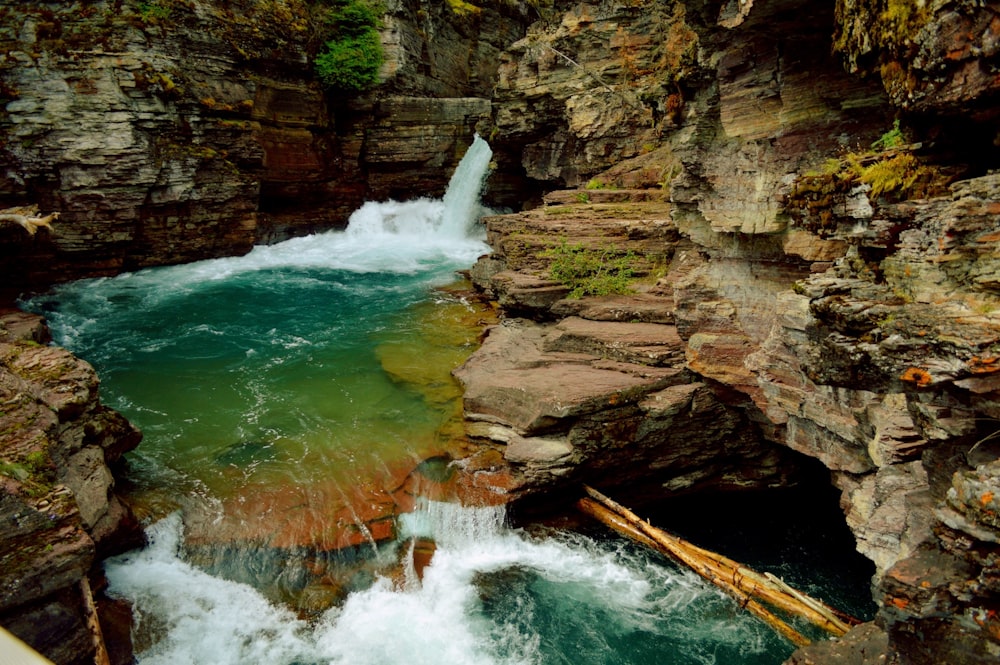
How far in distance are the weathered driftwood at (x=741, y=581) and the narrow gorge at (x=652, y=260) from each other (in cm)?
85

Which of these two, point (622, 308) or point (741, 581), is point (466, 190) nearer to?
point (622, 308)

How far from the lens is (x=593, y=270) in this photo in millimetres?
12141

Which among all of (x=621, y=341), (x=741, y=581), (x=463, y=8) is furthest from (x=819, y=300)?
(x=463, y=8)

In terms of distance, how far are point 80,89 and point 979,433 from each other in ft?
69.2

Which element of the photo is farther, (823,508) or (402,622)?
(823,508)

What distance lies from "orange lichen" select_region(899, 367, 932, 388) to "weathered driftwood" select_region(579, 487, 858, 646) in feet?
11.7

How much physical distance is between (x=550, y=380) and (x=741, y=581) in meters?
3.96

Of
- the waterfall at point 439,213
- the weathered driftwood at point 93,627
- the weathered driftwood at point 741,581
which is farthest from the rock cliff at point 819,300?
the waterfall at point 439,213

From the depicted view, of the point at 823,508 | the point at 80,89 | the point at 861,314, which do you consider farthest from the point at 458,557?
the point at 80,89

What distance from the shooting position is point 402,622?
6.81m

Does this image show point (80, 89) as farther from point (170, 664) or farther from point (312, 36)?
point (170, 664)

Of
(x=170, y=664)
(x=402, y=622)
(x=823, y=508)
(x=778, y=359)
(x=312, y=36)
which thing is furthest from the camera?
(x=312, y=36)

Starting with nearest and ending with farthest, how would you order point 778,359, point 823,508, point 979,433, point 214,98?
point 979,433
point 778,359
point 823,508
point 214,98

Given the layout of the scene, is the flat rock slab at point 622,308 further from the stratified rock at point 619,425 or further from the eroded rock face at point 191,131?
the eroded rock face at point 191,131
